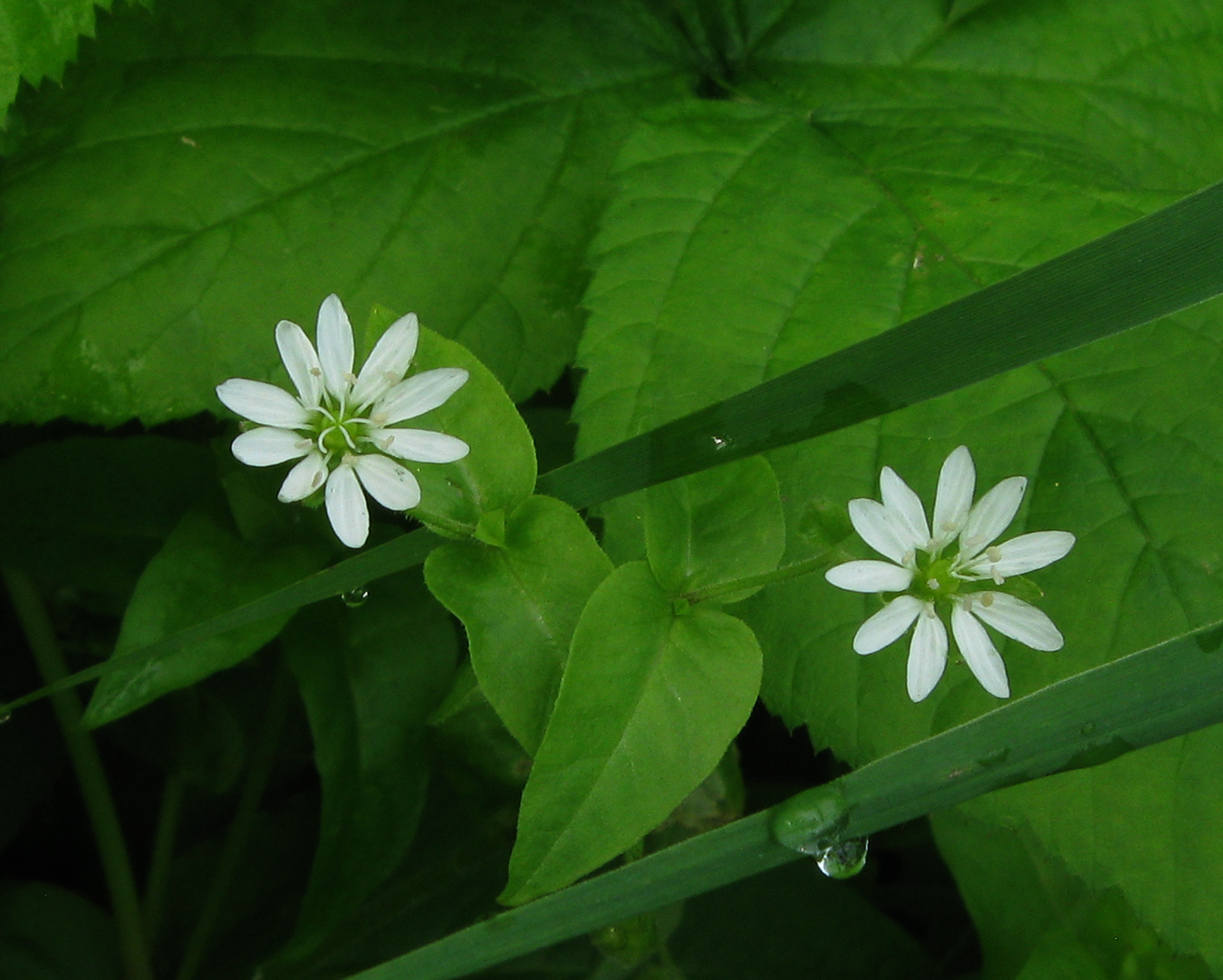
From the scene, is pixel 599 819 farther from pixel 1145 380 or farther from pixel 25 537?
pixel 25 537

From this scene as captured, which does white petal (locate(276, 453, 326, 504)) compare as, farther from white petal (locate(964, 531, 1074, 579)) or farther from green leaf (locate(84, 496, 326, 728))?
white petal (locate(964, 531, 1074, 579))

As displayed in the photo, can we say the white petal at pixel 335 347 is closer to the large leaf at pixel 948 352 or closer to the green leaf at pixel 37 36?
the large leaf at pixel 948 352

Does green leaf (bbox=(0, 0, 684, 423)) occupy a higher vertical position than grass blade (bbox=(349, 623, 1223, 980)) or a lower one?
higher

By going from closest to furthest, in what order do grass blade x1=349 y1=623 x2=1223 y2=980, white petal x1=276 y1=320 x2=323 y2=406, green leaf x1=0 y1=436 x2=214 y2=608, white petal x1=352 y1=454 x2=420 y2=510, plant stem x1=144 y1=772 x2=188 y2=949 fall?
grass blade x1=349 y1=623 x2=1223 y2=980 < white petal x1=352 y1=454 x2=420 y2=510 < white petal x1=276 y1=320 x2=323 y2=406 < green leaf x1=0 y1=436 x2=214 y2=608 < plant stem x1=144 y1=772 x2=188 y2=949

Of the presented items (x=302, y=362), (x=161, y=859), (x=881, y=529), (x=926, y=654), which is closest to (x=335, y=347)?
(x=302, y=362)

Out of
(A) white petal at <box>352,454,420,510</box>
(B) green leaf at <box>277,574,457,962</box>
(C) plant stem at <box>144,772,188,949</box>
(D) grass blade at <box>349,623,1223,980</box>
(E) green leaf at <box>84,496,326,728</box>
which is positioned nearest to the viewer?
(D) grass blade at <box>349,623,1223,980</box>

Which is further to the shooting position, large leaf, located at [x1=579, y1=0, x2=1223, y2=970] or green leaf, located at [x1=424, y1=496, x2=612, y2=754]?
large leaf, located at [x1=579, y1=0, x2=1223, y2=970]

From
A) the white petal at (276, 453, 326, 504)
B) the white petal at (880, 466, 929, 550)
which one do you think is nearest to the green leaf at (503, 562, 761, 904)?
the white petal at (880, 466, 929, 550)
